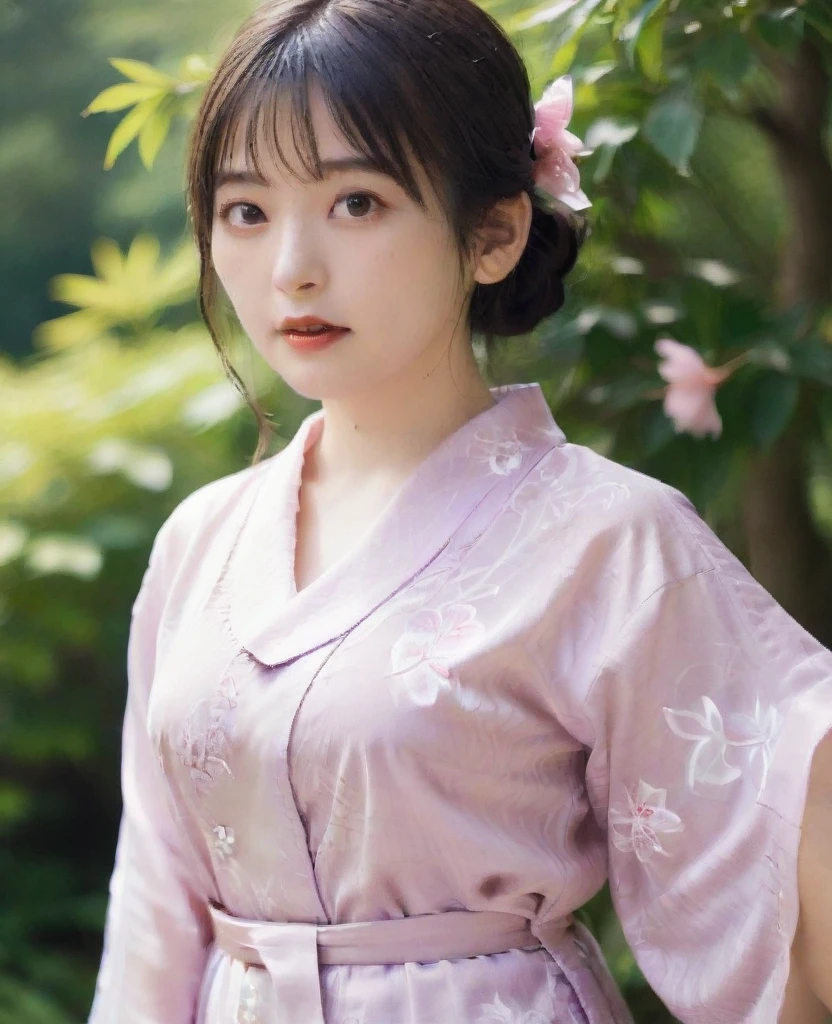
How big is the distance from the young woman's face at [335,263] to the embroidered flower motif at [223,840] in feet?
1.38

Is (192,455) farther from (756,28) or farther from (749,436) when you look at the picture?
(756,28)

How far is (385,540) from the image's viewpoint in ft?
4.11

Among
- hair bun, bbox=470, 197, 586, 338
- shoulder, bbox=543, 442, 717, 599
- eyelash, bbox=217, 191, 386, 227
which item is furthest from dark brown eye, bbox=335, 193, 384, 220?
shoulder, bbox=543, 442, 717, 599

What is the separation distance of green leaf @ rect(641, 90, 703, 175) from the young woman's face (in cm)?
33

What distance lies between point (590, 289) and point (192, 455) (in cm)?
81

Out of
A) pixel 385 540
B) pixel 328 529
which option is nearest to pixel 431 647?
pixel 385 540

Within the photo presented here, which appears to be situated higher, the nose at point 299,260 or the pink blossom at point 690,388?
the nose at point 299,260

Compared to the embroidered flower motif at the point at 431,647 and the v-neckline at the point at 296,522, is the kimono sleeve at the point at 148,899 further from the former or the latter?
the embroidered flower motif at the point at 431,647

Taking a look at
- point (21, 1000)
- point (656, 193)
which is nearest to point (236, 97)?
point (656, 193)

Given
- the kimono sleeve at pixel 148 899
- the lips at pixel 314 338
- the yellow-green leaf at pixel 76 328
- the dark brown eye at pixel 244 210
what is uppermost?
the dark brown eye at pixel 244 210

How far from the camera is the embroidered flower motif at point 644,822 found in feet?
3.75

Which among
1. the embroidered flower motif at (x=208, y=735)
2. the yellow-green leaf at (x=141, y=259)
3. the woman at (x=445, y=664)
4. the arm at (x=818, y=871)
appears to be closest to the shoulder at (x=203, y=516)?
the woman at (x=445, y=664)

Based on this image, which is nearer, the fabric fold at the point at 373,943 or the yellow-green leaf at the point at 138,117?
the fabric fold at the point at 373,943

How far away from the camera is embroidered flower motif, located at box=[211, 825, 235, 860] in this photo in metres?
1.24
